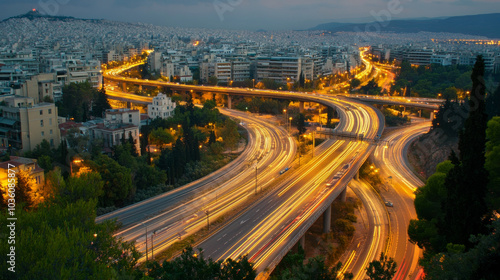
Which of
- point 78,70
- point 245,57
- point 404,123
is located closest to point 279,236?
point 404,123

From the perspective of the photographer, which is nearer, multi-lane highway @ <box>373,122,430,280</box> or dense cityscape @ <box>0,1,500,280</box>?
dense cityscape @ <box>0,1,500,280</box>

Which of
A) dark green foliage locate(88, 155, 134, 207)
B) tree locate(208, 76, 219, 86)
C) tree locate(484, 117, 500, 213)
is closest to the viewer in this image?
tree locate(484, 117, 500, 213)

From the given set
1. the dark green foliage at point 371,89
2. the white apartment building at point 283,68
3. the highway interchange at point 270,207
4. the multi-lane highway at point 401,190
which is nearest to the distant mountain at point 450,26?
the white apartment building at point 283,68

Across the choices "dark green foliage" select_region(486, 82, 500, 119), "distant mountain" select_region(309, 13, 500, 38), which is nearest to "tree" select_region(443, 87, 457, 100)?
"dark green foliage" select_region(486, 82, 500, 119)

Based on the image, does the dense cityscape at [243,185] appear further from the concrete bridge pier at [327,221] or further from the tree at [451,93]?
the tree at [451,93]

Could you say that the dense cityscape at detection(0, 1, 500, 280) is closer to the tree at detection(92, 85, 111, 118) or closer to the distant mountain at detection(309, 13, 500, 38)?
the tree at detection(92, 85, 111, 118)
